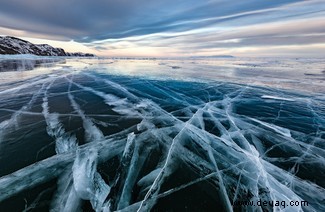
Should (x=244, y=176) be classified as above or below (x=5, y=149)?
below

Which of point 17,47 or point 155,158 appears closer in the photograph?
point 155,158

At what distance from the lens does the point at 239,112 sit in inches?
242

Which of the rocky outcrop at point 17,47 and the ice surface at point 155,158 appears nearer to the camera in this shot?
the ice surface at point 155,158

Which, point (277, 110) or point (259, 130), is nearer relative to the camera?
point (259, 130)

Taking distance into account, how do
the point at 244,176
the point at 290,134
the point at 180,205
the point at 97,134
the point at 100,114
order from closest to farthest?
the point at 180,205 < the point at 244,176 < the point at 97,134 < the point at 290,134 < the point at 100,114

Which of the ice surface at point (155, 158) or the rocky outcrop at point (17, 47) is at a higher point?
the rocky outcrop at point (17, 47)

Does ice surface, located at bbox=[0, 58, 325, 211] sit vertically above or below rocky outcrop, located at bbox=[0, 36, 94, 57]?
below

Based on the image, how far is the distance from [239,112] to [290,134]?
1.86m

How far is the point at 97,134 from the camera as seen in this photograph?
4.09 metres

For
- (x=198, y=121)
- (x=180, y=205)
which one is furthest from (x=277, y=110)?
(x=180, y=205)

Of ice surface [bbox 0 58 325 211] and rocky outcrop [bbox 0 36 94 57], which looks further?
rocky outcrop [bbox 0 36 94 57]

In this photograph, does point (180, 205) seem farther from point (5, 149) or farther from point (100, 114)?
point (100, 114)

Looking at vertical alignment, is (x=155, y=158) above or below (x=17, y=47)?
below

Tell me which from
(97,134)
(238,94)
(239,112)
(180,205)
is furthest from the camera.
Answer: (238,94)
